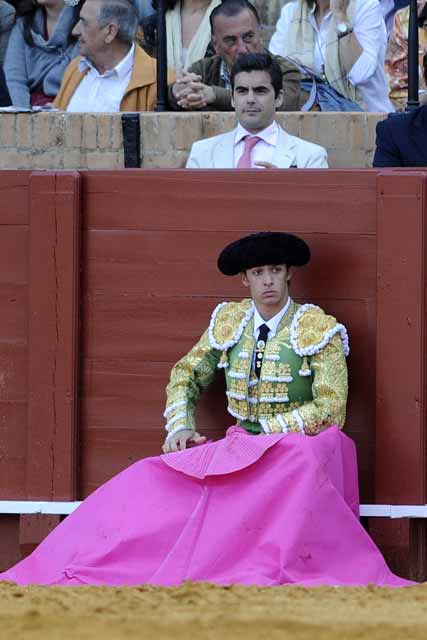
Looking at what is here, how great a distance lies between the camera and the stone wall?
7.10 m

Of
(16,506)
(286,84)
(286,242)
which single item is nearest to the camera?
(286,242)

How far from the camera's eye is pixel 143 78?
757 centimetres

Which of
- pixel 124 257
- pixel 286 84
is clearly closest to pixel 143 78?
pixel 286 84

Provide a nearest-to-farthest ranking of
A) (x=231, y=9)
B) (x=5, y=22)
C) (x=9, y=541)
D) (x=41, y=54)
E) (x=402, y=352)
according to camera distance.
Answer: (x=402, y=352), (x=9, y=541), (x=231, y=9), (x=41, y=54), (x=5, y=22)

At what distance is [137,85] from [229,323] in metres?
2.23

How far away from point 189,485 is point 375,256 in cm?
116

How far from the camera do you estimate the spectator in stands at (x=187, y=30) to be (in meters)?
7.65

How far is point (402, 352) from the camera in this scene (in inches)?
226

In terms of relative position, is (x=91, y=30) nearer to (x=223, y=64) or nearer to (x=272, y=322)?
(x=223, y=64)

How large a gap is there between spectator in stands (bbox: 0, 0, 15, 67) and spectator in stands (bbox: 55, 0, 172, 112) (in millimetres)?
922

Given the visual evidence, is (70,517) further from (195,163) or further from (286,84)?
(286,84)

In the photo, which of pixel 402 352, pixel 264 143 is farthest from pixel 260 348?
pixel 264 143

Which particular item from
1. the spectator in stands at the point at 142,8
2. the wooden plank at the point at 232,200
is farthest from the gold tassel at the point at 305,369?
the spectator in stands at the point at 142,8

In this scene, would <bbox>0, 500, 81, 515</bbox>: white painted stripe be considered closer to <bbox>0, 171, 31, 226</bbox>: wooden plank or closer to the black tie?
the black tie
